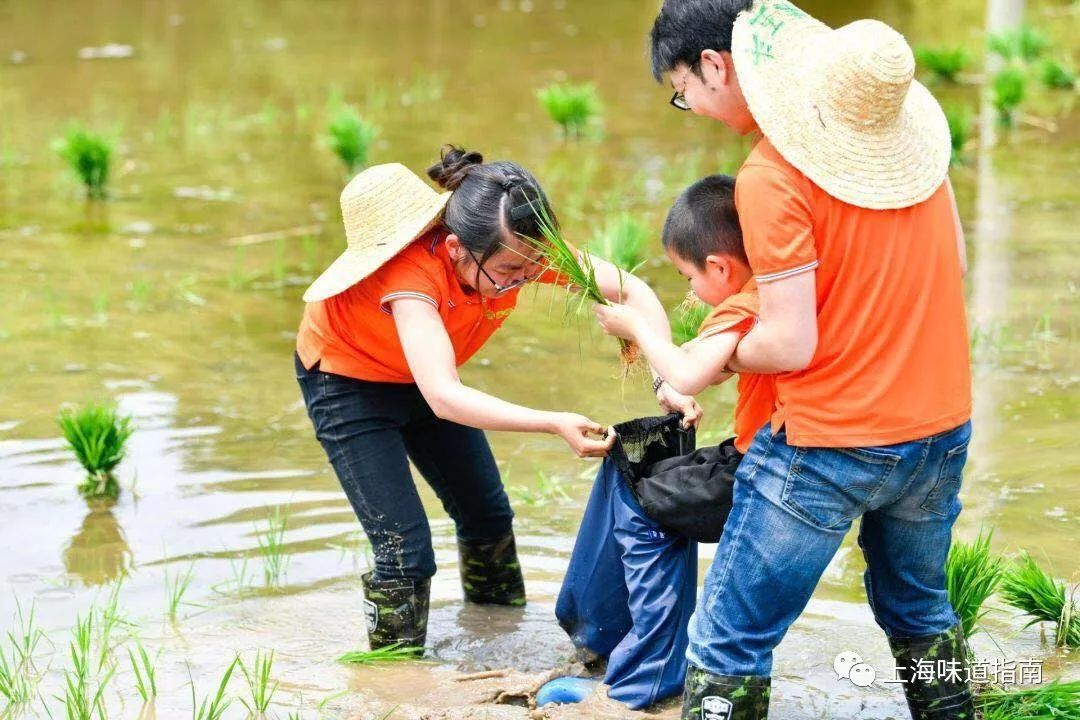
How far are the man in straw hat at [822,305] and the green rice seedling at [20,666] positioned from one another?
1.49 m

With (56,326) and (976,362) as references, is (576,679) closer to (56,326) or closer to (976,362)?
(976,362)

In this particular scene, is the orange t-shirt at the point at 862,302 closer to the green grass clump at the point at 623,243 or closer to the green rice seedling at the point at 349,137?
the green grass clump at the point at 623,243

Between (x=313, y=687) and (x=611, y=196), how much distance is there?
497cm

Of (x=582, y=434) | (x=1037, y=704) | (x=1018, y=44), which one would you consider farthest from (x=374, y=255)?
(x=1018, y=44)

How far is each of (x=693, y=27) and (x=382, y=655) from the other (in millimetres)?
1716

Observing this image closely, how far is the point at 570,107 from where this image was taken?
932 centimetres

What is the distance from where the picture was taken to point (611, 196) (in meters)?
7.89

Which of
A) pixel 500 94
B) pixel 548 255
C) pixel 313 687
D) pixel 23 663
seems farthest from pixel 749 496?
pixel 500 94

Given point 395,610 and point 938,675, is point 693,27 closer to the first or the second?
point 938,675

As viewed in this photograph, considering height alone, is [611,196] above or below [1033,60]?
below

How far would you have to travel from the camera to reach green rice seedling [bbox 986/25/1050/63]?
414 inches

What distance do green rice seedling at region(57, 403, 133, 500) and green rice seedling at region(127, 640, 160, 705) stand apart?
3.77ft

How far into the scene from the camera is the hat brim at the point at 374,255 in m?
3.16

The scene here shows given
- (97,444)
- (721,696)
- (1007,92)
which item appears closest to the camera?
(721,696)
